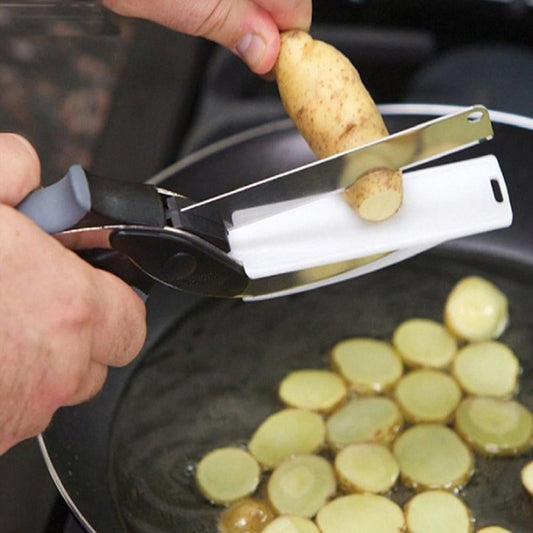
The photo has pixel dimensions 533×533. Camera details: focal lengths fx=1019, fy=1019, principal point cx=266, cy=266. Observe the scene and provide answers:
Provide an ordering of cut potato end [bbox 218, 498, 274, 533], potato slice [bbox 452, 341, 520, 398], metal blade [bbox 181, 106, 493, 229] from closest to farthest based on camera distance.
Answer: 1. metal blade [bbox 181, 106, 493, 229]
2. cut potato end [bbox 218, 498, 274, 533]
3. potato slice [bbox 452, 341, 520, 398]

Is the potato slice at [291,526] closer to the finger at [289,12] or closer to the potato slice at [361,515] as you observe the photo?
the potato slice at [361,515]

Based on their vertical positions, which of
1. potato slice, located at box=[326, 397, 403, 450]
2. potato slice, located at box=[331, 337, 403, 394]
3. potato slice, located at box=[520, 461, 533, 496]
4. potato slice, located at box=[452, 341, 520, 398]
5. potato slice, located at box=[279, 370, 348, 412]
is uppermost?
potato slice, located at box=[520, 461, 533, 496]

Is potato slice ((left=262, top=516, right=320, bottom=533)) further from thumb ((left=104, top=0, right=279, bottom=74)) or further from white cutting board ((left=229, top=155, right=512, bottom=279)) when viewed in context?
thumb ((left=104, top=0, right=279, bottom=74))

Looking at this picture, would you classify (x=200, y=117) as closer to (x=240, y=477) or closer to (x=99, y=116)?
(x=99, y=116)

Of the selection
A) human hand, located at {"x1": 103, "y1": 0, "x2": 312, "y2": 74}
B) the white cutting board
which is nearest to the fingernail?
human hand, located at {"x1": 103, "y1": 0, "x2": 312, "y2": 74}

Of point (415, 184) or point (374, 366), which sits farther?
point (374, 366)

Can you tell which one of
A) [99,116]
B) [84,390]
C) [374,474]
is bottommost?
[99,116]

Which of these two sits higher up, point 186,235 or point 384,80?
point 186,235

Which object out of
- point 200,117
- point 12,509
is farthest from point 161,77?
point 12,509
